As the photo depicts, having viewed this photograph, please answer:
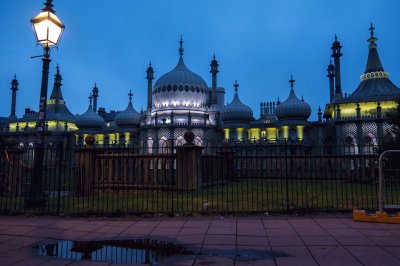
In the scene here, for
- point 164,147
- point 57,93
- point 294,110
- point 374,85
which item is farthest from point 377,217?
point 57,93

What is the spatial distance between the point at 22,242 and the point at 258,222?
A: 15.6ft

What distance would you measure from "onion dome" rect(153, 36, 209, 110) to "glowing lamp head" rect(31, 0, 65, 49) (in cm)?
3010

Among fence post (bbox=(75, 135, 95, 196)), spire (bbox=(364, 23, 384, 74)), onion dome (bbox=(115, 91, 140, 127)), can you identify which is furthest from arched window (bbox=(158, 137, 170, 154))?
spire (bbox=(364, 23, 384, 74))

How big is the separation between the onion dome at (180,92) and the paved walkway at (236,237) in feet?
106

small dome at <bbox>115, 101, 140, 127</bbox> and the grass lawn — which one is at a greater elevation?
small dome at <bbox>115, 101, 140, 127</bbox>

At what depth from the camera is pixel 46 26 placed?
8906 millimetres

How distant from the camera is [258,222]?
6953 millimetres

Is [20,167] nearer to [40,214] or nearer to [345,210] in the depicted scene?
[40,214]

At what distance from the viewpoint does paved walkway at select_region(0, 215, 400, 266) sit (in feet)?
14.5

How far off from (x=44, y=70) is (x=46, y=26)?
127 centimetres

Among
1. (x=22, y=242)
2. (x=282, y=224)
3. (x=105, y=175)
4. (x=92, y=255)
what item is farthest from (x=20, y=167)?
(x=282, y=224)

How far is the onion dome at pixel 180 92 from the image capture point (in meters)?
39.4

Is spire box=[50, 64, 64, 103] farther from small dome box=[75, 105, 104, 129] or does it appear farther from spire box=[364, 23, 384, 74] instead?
spire box=[364, 23, 384, 74]

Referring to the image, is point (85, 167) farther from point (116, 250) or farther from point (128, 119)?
point (128, 119)
